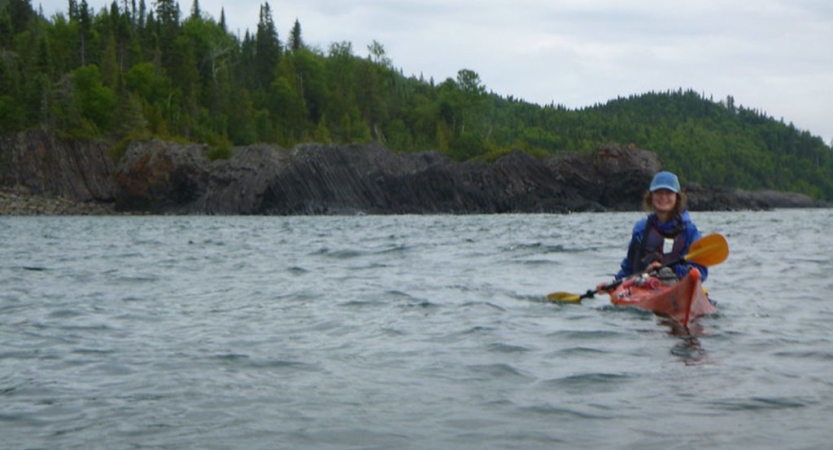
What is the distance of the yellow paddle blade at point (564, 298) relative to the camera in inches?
507

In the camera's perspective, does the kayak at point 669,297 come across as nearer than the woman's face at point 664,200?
Yes

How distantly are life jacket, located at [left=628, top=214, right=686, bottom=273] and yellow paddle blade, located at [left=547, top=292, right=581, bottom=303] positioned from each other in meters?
1.01

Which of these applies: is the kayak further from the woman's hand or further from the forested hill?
the forested hill

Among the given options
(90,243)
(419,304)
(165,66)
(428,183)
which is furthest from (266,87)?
(419,304)

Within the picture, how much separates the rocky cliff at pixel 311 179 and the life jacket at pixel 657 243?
62644 millimetres

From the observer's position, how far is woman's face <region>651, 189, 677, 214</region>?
38.4 ft

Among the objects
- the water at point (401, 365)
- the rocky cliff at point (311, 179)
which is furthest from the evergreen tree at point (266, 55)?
the water at point (401, 365)

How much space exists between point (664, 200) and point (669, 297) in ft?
4.50

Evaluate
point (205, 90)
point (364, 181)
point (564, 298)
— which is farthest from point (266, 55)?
point (564, 298)

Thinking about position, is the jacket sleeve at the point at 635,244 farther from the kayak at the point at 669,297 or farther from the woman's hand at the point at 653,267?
the woman's hand at the point at 653,267

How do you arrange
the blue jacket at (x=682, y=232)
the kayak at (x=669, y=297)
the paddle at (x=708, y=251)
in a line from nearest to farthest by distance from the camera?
the kayak at (x=669, y=297) < the paddle at (x=708, y=251) < the blue jacket at (x=682, y=232)

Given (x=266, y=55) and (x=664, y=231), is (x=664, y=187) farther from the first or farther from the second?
(x=266, y=55)

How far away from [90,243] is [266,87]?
94.4 metres

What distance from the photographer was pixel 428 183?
79.4 metres
